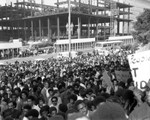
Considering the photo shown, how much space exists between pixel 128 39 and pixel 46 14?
1977 cm

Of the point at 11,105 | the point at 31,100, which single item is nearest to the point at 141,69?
the point at 31,100

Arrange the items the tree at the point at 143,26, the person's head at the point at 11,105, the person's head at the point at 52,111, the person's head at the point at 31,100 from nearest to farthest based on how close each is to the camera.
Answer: the person's head at the point at 52,111 → the person's head at the point at 31,100 → the person's head at the point at 11,105 → the tree at the point at 143,26

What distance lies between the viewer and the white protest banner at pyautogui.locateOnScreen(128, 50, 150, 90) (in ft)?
14.4

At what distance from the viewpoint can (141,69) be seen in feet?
14.6

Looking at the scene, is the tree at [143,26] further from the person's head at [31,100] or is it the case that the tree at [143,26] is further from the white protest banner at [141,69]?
the person's head at [31,100]

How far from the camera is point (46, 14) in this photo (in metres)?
52.8

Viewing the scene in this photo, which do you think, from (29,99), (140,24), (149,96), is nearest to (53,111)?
(29,99)

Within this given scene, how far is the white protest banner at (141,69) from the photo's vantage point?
4.39 meters

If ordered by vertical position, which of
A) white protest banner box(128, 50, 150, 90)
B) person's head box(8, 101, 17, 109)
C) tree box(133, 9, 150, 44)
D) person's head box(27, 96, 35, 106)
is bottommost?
person's head box(8, 101, 17, 109)

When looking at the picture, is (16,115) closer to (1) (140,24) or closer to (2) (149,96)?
(2) (149,96)

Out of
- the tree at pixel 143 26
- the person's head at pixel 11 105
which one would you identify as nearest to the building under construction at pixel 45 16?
the tree at pixel 143 26

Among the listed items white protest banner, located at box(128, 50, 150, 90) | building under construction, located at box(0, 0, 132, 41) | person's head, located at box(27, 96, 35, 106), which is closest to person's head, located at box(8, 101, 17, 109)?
person's head, located at box(27, 96, 35, 106)

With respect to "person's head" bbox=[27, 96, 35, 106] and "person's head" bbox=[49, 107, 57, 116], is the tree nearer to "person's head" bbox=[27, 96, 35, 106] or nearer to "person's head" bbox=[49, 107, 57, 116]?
"person's head" bbox=[27, 96, 35, 106]

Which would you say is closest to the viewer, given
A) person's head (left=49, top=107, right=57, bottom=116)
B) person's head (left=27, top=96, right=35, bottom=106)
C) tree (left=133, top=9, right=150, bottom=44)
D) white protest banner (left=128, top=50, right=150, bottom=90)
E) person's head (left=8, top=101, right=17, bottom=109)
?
person's head (left=49, top=107, right=57, bottom=116)
